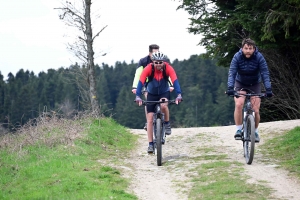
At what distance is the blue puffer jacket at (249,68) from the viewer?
9.18 m

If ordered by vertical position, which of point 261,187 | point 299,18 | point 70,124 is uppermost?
point 299,18

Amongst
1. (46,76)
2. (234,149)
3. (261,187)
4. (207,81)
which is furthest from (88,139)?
(46,76)

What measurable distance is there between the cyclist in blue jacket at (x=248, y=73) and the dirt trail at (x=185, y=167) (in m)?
0.98

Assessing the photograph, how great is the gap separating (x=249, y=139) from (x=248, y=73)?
1.21m

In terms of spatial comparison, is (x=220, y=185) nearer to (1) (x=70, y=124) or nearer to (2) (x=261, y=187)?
(2) (x=261, y=187)

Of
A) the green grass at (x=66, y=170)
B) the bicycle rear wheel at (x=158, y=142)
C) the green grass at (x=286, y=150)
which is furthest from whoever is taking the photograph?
the bicycle rear wheel at (x=158, y=142)

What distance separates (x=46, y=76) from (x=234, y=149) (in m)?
100

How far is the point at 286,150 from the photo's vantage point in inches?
403

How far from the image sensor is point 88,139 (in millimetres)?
11672

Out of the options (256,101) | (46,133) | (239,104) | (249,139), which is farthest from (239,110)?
(46,133)

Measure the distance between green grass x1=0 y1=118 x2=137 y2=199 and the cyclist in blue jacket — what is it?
2.63 metres

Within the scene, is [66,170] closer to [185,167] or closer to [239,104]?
[185,167]

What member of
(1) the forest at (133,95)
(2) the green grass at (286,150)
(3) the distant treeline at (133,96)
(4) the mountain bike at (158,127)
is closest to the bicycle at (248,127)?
(2) the green grass at (286,150)

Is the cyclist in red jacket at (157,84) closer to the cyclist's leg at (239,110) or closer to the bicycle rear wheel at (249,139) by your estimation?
the cyclist's leg at (239,110)
